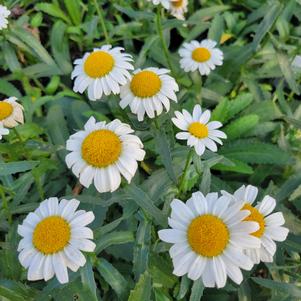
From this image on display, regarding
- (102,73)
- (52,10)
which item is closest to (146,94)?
(102,73)

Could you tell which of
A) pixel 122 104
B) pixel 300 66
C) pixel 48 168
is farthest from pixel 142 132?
pixel 300 66

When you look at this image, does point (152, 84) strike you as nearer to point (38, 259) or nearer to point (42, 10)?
point (38, 259)

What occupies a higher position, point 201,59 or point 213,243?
Result: point 213,243

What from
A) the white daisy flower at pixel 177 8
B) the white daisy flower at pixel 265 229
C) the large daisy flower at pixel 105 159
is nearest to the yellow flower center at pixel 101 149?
the large daisy flower at pixel 105 159

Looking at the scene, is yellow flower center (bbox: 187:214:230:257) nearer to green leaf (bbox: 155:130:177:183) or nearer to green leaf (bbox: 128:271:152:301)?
green leaf (bbox: 128:271:152:301)

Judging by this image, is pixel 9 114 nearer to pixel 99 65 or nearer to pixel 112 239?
pixel 99 65

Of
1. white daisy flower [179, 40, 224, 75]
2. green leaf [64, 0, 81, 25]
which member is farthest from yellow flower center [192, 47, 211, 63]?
green leaf [64, 0, 81, 25]

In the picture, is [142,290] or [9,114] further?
[9,114]
